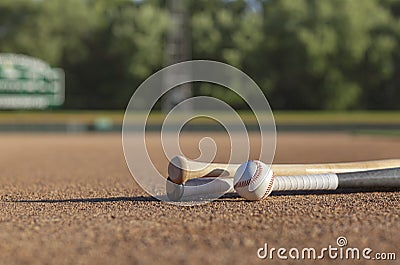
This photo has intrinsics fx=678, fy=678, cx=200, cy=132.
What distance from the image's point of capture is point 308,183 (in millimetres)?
6102

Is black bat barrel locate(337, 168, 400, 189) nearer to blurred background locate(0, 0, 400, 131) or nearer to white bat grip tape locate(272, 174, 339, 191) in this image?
white bat grip tape locate(272, 174, 339, 191)

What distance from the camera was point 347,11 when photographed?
43.4 meters

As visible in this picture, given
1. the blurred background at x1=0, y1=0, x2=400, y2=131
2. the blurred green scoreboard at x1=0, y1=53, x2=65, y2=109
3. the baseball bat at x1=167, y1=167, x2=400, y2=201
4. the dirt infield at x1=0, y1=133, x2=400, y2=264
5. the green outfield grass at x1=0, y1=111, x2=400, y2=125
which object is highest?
the blurred background at x1=0, y1=0, x2=400, y2=131

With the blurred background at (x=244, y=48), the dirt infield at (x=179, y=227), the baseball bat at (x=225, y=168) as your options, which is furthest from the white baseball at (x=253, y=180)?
the blurred background at (x=244, y=48)

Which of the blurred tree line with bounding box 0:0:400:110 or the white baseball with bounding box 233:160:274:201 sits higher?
the blurred tree line with bounding box 0:0:400:110

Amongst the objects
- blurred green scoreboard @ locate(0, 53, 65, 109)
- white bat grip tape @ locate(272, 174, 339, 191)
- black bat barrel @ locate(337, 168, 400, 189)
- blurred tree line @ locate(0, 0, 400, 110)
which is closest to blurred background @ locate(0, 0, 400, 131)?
blurred tree line @ locate(0, 0, 400, 110)

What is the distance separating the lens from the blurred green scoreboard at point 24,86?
31688 millimetres

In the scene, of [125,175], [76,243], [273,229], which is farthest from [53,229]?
[125,175]

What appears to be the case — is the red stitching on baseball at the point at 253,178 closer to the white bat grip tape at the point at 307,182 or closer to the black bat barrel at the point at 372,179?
the white bat grip tape at the point at 307,182

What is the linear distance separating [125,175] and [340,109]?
3538 centimetres

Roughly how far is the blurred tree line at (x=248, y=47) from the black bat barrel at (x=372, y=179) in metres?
35.6

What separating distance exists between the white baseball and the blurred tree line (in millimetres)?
36364

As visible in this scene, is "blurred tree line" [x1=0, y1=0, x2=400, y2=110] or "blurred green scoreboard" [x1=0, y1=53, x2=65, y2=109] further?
"blurred tree line" [x1=0, y1=0, x2=400, y2=110]

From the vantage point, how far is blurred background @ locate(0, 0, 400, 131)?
139ft
